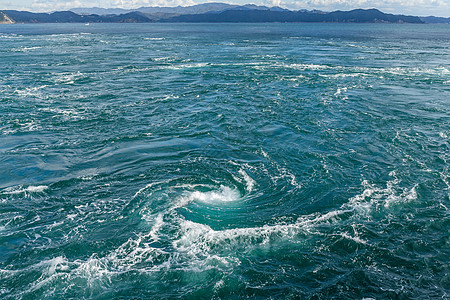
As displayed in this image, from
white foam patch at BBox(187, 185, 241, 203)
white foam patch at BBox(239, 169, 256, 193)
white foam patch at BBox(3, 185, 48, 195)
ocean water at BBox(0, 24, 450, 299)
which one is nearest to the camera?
ocean water at BBox(0, 24, 450, 299)

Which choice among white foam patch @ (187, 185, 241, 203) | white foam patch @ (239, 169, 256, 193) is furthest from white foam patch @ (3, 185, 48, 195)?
white foam patch @ (239, 169, 256, 193)

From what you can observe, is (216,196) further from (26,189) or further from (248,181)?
(26,189)

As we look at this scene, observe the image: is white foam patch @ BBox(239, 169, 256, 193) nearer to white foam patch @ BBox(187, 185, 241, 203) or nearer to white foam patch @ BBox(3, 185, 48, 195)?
white foam patch @ BBox(187, 185, 241, 203)

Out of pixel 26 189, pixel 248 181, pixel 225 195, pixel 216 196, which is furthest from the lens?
pixel 248 181

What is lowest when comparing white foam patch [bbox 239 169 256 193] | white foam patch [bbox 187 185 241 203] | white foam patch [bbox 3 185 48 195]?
white foam patch [bbox 187 185 241 203]

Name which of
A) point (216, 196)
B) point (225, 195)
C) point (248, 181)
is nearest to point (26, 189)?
point (216, 196)

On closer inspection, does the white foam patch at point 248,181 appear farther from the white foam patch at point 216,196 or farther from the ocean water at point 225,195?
the white foam patch at point 216,196

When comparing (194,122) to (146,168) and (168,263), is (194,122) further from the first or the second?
(168,263)

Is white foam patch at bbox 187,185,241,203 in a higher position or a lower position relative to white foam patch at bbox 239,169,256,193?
lower
